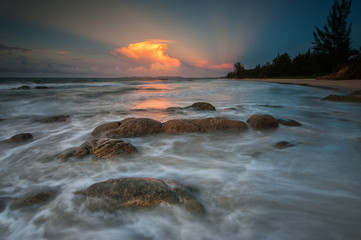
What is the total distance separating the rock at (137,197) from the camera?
1.81 metres

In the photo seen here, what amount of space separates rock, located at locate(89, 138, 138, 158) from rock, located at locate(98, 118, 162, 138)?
865 mm

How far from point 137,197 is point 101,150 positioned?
59.4 inches

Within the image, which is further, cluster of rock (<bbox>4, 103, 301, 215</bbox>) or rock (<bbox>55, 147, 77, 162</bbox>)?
rock (<bbox>55, 147, 77, 162</bbox>)

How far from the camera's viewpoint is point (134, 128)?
13.8 feet

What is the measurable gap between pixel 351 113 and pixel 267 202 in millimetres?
6976

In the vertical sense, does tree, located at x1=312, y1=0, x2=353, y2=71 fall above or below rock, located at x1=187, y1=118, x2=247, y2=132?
above

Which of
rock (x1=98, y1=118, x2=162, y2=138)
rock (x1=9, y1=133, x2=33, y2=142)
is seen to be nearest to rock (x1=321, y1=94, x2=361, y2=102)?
rock (x1=98, y1=118, x2=162, y2=138)

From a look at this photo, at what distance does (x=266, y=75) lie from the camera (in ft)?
206

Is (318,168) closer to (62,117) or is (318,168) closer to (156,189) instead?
(156,189)

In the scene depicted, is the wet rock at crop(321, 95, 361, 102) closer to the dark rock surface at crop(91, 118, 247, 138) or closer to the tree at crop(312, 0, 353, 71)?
the dark rock surface at crop(91, 118, 247, 138)

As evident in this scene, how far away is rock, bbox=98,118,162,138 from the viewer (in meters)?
4.09

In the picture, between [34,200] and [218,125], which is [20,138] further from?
[218,125]

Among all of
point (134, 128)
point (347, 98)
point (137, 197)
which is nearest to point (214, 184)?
point (137, 197)

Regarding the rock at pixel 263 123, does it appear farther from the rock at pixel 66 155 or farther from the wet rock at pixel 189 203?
the rock at pixel 66 155
